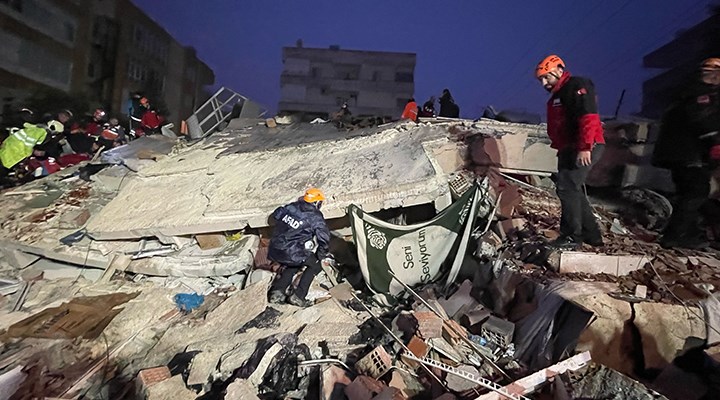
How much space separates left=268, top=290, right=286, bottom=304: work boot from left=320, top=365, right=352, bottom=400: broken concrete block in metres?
1.58

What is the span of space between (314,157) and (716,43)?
18.3 metres

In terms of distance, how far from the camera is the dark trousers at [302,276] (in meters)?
4.39

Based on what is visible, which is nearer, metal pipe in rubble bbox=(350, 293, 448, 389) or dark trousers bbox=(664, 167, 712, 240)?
metal pipe in rubble bbox=(350, 293, 448, 389)

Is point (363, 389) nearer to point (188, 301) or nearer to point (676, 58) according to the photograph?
point (188, 301)

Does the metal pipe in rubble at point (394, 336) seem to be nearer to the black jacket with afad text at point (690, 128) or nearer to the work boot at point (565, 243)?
the work boot at point (565, 243)

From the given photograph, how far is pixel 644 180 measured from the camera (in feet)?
19.4

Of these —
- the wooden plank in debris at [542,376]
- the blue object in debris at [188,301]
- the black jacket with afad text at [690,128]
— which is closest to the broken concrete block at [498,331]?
the wooden plank in debris at [542,376]

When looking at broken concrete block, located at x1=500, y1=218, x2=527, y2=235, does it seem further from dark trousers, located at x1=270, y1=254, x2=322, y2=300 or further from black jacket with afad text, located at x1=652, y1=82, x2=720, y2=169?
dark trousers, located at x1=270, y1=254, x2=322, y2=300

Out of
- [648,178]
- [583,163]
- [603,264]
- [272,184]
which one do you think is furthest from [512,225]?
[272,184]

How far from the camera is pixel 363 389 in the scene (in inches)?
100

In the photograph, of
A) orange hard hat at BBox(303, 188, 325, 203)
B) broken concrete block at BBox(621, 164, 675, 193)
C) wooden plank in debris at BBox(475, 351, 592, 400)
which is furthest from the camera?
broken concrete block at BBox(621, 164, 675, 193)

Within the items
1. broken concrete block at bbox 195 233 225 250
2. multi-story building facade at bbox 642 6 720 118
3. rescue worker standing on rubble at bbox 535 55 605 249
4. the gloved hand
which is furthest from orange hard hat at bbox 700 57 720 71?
multi-story building facade at bbox 642 6 720 118

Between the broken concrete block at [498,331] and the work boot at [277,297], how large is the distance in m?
2.18

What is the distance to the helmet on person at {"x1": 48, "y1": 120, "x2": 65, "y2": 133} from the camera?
27.6 feet
